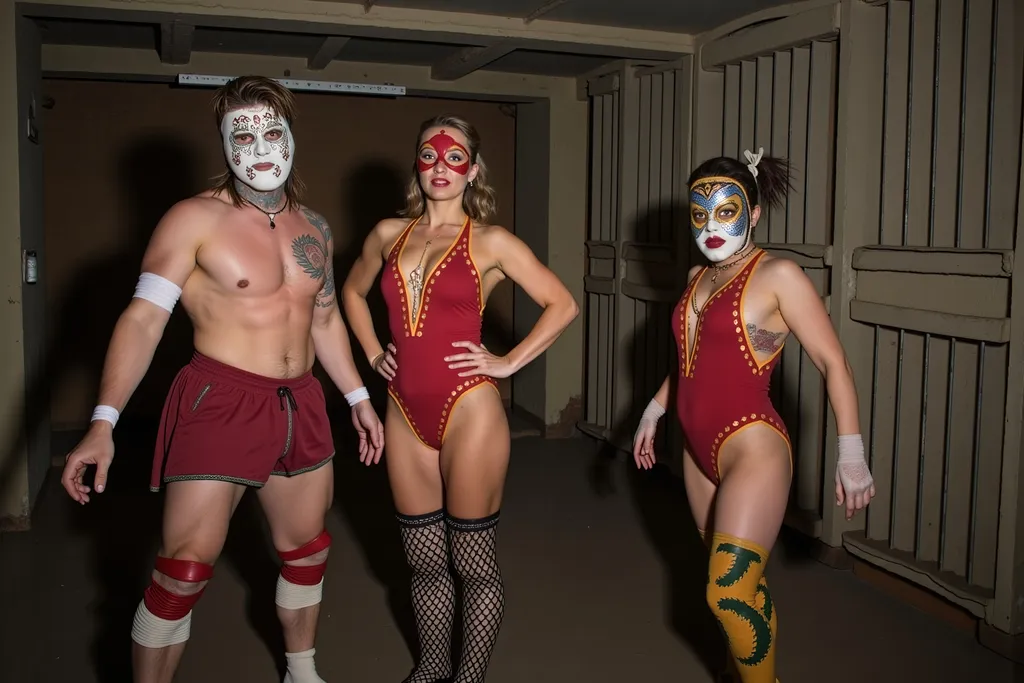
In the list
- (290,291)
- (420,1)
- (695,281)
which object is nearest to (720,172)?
(695,281)

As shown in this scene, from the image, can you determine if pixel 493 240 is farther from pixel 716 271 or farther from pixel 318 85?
pixel 318 85

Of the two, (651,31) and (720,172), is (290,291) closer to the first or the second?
(720,172)

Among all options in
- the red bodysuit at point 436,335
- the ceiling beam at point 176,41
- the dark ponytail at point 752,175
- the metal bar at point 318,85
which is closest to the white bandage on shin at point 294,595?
the red bodysuit at point 436,335

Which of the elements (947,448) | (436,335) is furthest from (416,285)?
(947,448)

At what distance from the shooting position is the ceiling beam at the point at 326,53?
5.65 metres

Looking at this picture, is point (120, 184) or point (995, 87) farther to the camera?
point (120, 184)

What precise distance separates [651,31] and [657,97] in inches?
20.4

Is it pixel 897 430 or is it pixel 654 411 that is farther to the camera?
pixel 897 430

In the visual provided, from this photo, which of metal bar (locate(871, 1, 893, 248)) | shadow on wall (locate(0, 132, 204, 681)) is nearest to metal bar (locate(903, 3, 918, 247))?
metal bar (locate(871, 1, 893, 248))

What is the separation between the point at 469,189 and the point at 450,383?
651mm

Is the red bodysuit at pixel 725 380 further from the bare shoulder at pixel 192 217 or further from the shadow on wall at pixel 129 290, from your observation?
the shadow on wall at pixel 129 290

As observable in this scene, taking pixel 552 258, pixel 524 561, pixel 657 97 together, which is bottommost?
pixel 524 561

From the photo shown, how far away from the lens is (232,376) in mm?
2662

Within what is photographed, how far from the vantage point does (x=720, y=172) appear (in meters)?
2.84
